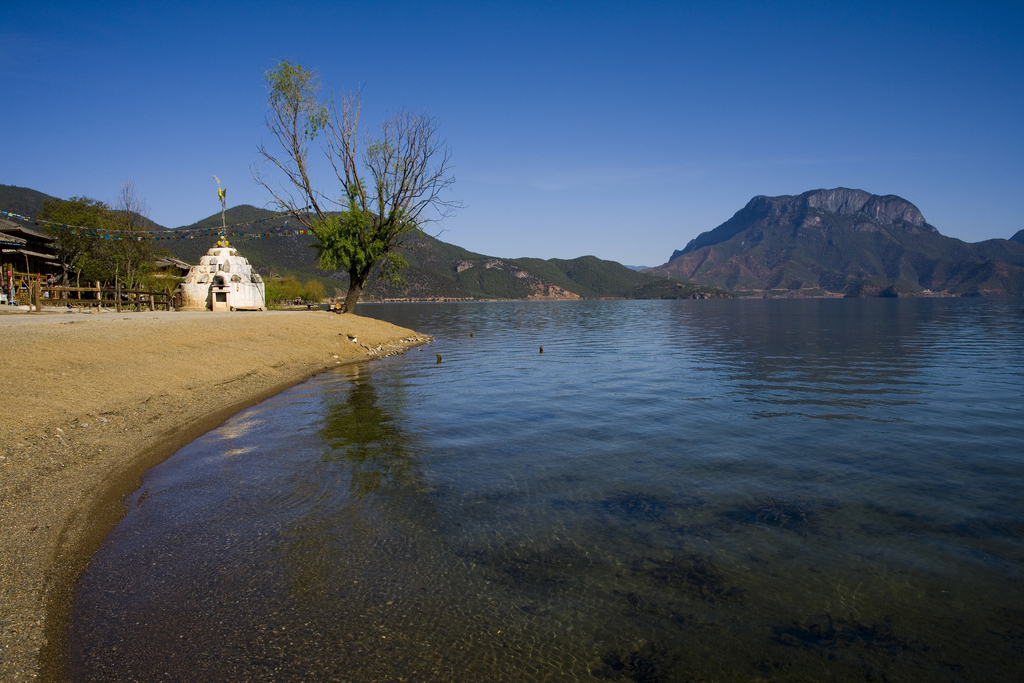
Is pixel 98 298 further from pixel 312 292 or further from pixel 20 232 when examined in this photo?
pixel 312 292

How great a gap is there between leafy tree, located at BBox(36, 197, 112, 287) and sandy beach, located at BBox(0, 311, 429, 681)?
4391cm

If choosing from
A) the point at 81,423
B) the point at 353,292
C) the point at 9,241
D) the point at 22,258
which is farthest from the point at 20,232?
the point at 81,423

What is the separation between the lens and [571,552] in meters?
7.51

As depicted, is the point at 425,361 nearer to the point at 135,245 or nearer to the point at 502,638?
the point at 502,638

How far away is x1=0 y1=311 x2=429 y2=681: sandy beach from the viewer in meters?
5.95

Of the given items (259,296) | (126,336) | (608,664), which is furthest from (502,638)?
(259,296)

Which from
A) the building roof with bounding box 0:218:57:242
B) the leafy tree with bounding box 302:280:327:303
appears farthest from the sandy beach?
the leafy tree with bounding box 302:280:327:303

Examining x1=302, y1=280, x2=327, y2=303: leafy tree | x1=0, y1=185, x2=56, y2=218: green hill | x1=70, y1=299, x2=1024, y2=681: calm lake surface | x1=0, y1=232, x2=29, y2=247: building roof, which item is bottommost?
x1=70, y1=299, x2=1024, y2=681: calm lake surface

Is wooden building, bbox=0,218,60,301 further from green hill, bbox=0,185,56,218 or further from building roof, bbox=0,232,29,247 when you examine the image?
green hill, bbox=0,185,56,218

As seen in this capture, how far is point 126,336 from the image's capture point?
2072 centimetres

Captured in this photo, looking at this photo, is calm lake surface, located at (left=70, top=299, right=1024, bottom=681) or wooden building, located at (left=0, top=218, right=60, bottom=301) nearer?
calm lake surface, located at (left=70, top=299, right=1024, bottom=681)

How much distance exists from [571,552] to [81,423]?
10.8 m

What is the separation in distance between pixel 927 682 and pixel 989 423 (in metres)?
13.4

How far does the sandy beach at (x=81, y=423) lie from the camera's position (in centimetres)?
595
